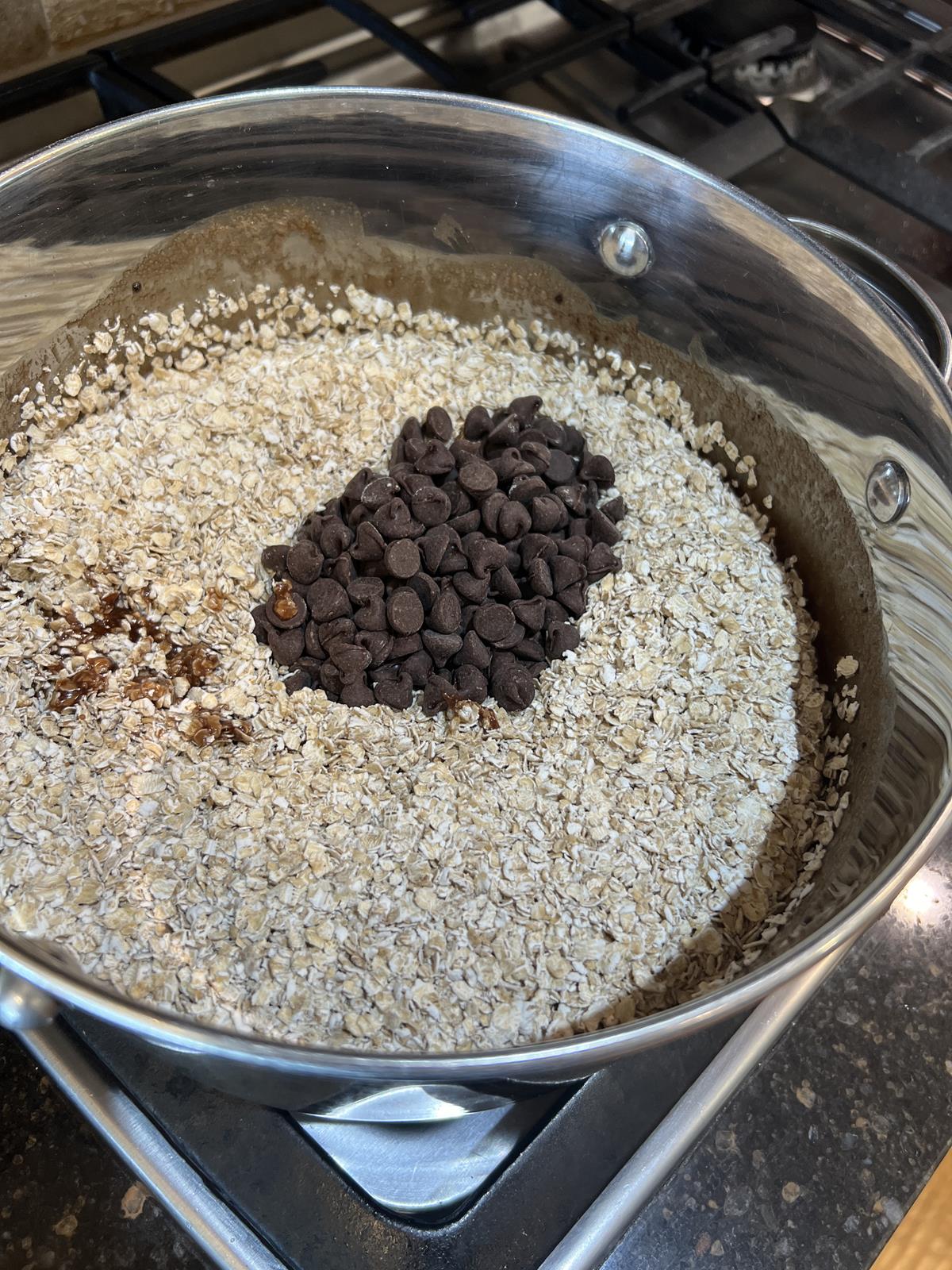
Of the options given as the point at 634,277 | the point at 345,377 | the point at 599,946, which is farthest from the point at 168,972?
the point at 634,277

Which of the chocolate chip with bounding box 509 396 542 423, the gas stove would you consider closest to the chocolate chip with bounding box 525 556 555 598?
the chocolate chip with bounding box 509 396 542 423

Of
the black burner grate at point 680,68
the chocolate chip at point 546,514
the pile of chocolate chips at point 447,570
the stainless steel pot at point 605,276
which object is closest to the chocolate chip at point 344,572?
the pile of chocolate chips at point 447,570

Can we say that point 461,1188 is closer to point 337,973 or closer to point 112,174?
point 337,973

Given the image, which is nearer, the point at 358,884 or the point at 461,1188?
the point at 461,1188

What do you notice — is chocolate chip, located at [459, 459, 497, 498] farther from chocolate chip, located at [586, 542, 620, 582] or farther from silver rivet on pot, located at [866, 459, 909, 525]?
silver rivet on pot, located at [866, 459, 909, 525]

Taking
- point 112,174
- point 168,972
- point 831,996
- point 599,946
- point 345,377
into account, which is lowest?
point 831,996

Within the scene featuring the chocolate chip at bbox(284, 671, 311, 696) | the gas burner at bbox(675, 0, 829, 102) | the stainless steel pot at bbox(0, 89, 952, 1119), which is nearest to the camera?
the stainless steel pot at bbox(0, 89, 952, 1119)

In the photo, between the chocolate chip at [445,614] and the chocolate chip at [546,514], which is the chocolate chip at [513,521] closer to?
the chocolate chip at [546,514]
